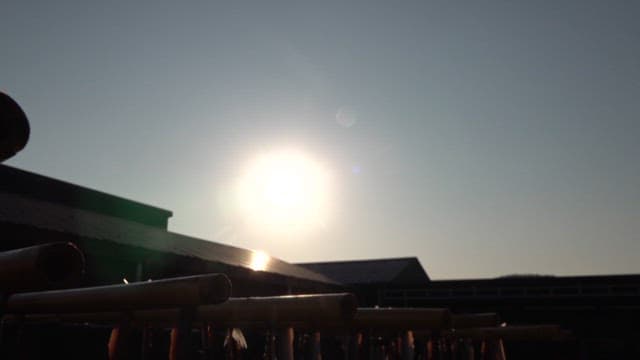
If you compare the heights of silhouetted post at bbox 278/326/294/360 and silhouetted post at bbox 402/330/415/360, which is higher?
silhouetted post at bbox 402/330/415/360

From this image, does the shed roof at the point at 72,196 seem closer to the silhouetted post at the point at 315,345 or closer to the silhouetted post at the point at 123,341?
the silhouetted post at the point at 315,345

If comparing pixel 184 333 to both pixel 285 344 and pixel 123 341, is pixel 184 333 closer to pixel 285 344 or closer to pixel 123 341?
pixel 123 341

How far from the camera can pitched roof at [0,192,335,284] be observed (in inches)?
746

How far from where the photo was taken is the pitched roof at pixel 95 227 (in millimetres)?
18938

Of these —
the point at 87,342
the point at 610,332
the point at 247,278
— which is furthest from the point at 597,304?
the point at 87,342

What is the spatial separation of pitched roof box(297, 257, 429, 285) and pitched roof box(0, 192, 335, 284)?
11.9 m

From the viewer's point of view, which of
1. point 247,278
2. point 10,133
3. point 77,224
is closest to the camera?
point 10,133

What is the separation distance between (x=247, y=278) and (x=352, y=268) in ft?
60.6

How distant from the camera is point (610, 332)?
2950 centimetres

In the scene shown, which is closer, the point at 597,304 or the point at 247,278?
the point at 247,278

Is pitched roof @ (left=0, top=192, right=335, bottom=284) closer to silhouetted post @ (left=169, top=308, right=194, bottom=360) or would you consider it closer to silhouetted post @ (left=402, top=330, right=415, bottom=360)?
silhouetted post @ (left=402, top=330, right=415, bottom=360)

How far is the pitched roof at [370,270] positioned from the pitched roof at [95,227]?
11.9m

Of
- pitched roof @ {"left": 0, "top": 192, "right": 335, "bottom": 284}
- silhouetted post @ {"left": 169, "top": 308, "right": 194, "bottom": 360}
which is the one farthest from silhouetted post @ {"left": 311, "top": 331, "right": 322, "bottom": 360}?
pitched roof @ {"left": 0, "top": 192, "right": 335, "bottom": 284}

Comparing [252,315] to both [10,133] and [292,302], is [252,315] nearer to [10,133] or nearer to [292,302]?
[292,302]
